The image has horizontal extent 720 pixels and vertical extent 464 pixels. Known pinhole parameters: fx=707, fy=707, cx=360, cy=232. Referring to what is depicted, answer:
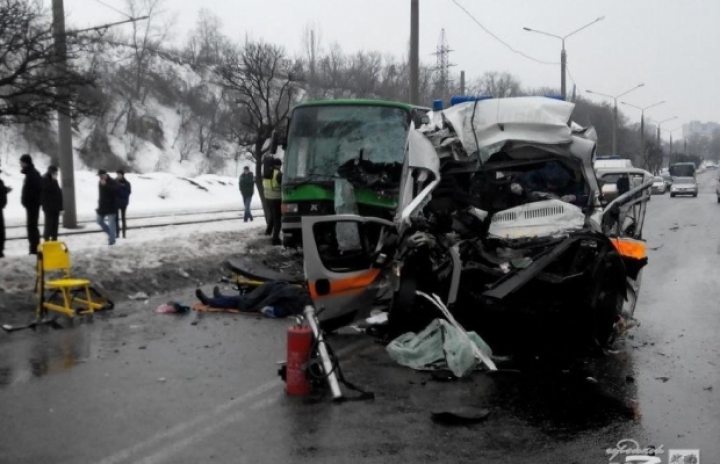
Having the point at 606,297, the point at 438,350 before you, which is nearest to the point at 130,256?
the point at 438,350

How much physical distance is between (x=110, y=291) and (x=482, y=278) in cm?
620

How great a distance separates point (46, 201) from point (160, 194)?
23519 mm

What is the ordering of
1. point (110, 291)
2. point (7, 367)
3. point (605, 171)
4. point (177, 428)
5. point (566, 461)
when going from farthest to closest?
point (110, 291)
point (605, 171)
point (7, 367)
point (177, 428)
point (566, 461)

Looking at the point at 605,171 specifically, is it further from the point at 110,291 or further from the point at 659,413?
the point at 110,291

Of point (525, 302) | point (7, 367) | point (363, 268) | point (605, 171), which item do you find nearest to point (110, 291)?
point (7, 367)

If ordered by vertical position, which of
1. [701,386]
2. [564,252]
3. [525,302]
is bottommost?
[701,386]

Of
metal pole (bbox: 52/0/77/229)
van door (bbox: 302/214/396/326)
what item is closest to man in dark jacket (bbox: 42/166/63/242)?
metal pole (bbox: 52/0/77/229)

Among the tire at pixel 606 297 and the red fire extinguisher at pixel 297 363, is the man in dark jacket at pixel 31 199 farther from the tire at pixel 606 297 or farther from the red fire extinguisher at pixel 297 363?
the tire at pixel 606 297

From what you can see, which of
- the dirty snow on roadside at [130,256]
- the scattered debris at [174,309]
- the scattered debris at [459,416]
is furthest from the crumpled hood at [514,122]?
the dirty snow on roadside at [130,256]

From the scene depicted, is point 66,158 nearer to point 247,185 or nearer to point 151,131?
point 247,185

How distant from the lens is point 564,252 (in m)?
6.82

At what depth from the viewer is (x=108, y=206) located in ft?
49.2

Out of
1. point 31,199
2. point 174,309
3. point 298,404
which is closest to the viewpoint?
point 298,404

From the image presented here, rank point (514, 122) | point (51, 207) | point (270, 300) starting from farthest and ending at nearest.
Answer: point (51, 207)
point (270, 300)
point (514, 122)
